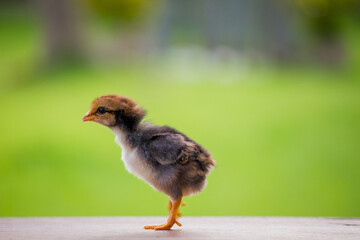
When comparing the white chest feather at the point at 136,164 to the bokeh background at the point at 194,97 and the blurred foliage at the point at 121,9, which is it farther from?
the blurred foliage at the point at 121,9

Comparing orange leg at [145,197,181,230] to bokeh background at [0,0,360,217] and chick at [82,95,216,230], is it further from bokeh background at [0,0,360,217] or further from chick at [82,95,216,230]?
bokeh background at [0,0,360,217]

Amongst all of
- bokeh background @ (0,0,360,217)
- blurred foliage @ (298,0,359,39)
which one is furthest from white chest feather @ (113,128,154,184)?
blurred foliage @ (298,0,359,39)

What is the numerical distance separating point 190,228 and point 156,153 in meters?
0.22

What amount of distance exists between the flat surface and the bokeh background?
3.62 feet

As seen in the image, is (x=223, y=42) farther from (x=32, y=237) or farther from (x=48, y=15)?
(x=32, y=237)

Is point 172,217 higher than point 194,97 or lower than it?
higher

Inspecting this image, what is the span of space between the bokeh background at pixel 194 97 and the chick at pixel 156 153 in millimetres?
1274

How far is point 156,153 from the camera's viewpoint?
1075 mm

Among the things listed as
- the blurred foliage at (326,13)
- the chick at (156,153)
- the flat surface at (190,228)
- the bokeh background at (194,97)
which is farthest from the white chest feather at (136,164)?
the blurred foliage at (326,13)

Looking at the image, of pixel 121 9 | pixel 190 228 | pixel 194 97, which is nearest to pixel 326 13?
pixel 194 97

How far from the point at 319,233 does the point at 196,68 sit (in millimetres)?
2017

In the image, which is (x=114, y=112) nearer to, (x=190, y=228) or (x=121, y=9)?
(x=190, y=228)

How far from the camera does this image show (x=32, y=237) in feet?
3.35

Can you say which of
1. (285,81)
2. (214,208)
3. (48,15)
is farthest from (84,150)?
(285,81)
